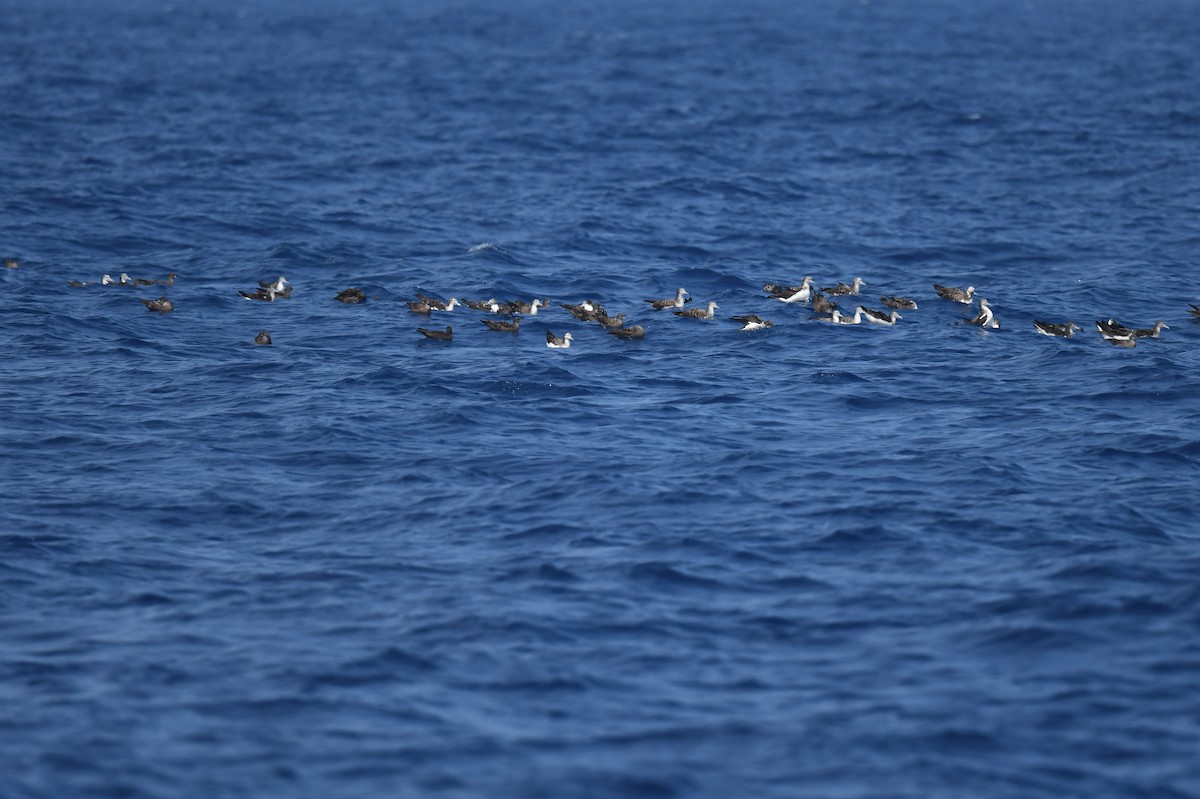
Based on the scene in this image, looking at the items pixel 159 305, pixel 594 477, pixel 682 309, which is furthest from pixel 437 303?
pixel 594 477

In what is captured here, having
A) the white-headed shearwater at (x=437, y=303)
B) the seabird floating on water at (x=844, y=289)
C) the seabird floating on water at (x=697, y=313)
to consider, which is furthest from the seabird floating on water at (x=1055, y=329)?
the white-headed shearwater at (x=437, y=303)

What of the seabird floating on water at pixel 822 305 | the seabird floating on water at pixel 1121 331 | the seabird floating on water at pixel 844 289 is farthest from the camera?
the seabird floating on water at pixel 844 289

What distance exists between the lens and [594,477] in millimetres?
26031

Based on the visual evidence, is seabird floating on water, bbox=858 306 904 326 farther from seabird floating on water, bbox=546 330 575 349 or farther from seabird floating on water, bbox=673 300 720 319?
seabird floating on water, bbox=546 330 575 349

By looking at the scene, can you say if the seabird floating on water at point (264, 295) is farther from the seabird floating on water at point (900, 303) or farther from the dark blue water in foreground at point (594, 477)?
the seabird floating on water at point (900, 303)

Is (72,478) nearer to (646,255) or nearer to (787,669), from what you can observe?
(787,669)

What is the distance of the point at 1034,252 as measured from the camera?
147 feet

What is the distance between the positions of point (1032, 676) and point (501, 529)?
8.46m

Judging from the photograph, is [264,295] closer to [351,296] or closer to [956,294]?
[351,296]

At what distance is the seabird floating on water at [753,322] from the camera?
118 feet

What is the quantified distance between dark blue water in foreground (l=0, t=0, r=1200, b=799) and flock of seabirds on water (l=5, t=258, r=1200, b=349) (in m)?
0.48

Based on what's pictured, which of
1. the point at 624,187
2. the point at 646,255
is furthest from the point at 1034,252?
the point at 624,187

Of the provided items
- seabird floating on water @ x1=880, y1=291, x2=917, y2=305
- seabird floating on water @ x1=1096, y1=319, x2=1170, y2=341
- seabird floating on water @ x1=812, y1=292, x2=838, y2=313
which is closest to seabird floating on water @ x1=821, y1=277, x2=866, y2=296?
seabird floating on water @ x1=812, y1=292, x2=838, y2=313

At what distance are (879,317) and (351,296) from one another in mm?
12957
